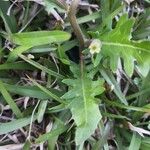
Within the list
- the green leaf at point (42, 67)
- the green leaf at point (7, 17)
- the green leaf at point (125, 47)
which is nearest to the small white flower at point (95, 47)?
the green leaf at point (125, 47)

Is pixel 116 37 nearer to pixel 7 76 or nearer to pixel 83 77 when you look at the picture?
pixel 83 77

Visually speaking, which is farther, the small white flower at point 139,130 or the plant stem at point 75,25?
the small white flower at point 139,130

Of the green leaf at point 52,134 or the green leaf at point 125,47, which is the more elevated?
the green leaf at point 125,47

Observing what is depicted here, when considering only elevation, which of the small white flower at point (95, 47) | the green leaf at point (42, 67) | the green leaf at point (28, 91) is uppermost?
the small white flower at point (95, 47)

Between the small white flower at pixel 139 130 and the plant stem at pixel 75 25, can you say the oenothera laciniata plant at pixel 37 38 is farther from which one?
the small white flower at pixel 139 130

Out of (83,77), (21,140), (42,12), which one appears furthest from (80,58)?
(21,140)

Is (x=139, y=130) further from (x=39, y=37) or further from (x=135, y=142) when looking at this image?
(x=39, y=37)

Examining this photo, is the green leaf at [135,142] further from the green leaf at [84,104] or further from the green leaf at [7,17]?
the green leaf at [7,17]

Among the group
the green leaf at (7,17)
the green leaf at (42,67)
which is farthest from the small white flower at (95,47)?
the green leaf at (7,17)
